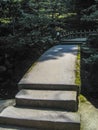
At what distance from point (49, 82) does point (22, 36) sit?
14.4 feet

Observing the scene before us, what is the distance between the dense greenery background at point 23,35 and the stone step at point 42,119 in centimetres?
233

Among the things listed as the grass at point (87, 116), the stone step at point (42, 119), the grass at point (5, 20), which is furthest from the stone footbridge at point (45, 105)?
the grass at point (5, 20)

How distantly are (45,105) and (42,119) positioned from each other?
372 mm

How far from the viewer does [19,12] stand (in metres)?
8.26

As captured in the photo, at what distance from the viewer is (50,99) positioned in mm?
3590

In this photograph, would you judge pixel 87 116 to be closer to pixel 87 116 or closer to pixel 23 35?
pixel 87 116

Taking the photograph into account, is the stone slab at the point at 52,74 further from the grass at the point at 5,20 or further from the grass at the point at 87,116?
the grass at the point at 5,20

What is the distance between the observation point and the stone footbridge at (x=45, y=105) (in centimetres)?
329

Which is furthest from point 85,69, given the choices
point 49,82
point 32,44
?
point 49,82

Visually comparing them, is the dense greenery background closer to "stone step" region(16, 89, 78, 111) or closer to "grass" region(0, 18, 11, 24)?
"grass" region(0, 18, 11, 24)

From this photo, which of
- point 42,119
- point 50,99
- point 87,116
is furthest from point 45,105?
point 87,116

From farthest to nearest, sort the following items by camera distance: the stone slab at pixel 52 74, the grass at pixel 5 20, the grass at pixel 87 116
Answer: the grass at pixel 5 20 < the stone slab at pixel 52 74 < the grass at pixel 87 116

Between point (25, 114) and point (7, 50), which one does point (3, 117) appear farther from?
point (7, 50)

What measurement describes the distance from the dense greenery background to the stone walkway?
1.94m
